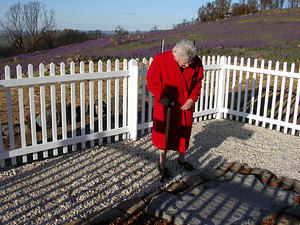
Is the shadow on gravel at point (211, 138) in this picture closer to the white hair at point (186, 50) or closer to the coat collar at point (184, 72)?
the coat collar at point (184, 72)

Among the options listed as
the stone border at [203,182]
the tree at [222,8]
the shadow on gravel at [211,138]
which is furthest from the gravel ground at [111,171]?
the tree at [222,8]

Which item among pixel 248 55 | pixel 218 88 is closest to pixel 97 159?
pixel 218 88

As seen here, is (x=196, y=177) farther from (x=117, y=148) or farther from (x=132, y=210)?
(x=117, y=148)

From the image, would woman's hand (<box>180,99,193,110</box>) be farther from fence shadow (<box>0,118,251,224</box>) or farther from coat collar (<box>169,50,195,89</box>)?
fence shadow (<box>0,118,251,224</box>)

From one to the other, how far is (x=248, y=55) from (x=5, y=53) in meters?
21.5

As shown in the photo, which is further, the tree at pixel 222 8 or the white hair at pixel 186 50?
the tree at pixel 222 8

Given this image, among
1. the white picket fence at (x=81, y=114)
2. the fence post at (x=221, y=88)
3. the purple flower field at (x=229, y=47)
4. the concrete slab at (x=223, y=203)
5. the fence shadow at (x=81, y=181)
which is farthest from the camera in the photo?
the purple flower field at (x=229, y=47)

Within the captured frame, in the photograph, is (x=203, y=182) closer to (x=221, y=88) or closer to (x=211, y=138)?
(x=211, y=138)

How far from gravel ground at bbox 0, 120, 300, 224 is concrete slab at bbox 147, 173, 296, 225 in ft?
1.68

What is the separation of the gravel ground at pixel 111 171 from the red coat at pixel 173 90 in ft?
1.72

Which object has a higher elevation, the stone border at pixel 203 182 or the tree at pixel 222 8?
the tree at pixel 222 8

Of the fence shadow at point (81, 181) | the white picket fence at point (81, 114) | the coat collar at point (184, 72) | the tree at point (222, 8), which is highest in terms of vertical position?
the tree at point (222, 8)

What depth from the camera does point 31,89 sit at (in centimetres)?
448

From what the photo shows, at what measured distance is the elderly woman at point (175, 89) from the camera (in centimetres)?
382
